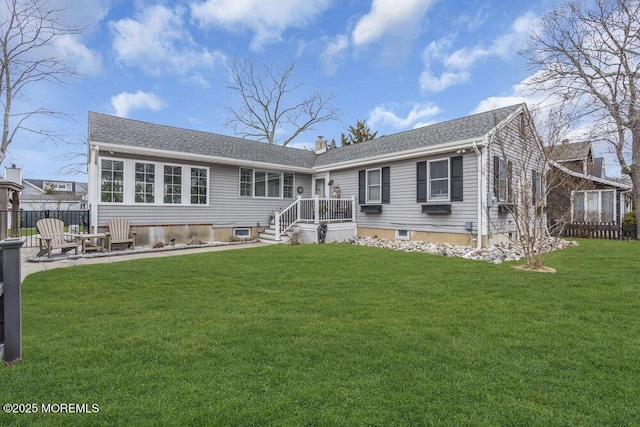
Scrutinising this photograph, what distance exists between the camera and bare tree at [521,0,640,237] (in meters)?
13.2

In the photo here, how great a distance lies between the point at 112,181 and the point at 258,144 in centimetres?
654

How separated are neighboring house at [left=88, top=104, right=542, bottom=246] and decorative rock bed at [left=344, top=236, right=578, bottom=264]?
1.45ft

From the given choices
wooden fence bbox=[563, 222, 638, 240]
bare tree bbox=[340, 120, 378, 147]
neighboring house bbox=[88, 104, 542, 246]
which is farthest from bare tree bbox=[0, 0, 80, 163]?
wooden fence bbox=[563, 222, 638, 240]

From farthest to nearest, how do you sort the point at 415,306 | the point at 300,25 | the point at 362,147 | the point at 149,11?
the point at 300,25
the point at 362,147
the point at 149,11
the point at 415,306

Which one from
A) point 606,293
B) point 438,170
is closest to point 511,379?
point 606,293

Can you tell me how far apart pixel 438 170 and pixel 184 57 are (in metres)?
12.7

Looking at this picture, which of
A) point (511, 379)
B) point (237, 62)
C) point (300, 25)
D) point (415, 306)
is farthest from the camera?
point (237, 62)

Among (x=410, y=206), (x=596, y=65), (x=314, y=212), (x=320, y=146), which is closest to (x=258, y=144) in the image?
(x=320, y=146)

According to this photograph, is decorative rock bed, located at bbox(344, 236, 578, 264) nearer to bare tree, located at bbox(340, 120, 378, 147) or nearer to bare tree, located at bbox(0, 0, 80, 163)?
bare tree, located at bbox(0, 0, 80, 163)

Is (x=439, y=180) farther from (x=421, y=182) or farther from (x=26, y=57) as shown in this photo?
(x=26, y=57)

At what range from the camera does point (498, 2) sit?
1089 centimetres

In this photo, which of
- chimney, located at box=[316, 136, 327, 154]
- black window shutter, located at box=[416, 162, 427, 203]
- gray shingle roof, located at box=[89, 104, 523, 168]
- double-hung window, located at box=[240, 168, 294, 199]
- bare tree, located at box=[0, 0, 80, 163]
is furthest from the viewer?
chimney, located at box=[316, 136, 327, 154]

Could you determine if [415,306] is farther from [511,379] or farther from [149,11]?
[149,11]

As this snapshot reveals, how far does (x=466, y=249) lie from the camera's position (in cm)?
925
